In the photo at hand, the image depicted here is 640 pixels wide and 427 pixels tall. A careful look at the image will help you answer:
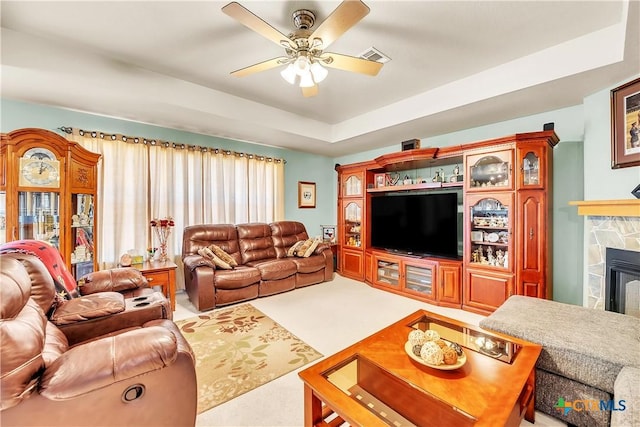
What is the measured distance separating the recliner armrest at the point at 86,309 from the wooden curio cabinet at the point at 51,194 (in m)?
1.49

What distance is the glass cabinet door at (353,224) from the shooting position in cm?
493

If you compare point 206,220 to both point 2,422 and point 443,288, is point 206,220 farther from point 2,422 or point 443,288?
point 443,288

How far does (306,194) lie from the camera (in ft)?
18.2

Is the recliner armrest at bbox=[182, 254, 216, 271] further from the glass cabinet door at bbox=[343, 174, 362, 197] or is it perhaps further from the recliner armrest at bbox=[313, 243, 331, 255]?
the glass cabinet door at bbox=[343, 174, 362, 197]

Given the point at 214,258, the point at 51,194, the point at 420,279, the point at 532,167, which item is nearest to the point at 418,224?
the point at 420,279

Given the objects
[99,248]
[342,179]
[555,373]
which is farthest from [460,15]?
[99,248]

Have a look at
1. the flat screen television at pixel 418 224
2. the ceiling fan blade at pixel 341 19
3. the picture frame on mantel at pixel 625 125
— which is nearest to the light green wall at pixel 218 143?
the flat screen television at pixel 418 224

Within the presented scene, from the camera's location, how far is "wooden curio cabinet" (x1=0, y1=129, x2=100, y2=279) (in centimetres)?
250

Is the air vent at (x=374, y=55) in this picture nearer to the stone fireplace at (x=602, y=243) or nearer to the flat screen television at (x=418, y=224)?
the flat screen television at (x=418, y=224)

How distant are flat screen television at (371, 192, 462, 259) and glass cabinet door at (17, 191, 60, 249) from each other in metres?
4.20

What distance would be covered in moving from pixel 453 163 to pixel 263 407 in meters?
3.84

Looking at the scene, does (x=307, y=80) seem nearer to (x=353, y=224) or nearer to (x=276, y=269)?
(x=276, y=269)

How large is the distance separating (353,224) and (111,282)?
3735 mm

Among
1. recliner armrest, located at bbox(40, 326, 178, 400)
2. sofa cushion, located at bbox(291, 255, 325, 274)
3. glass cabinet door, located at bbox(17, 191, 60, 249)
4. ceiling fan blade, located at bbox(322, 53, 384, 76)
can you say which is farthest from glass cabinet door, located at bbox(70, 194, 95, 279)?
ceiling fan blade, located at bbox(322, 53, 384, 76)
